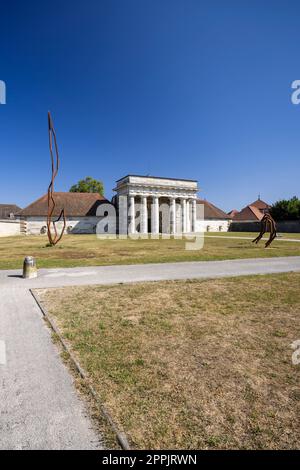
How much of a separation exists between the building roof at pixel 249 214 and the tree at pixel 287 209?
636cm

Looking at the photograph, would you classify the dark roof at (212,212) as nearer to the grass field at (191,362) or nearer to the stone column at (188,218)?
the stone column at (188,218)

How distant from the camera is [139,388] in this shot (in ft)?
9.72

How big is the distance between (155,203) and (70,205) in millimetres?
16013

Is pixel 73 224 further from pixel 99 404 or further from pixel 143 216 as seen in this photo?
pixel 99 404

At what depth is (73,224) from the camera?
50281 mm

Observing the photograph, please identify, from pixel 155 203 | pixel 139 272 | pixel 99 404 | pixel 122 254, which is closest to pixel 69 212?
pixel 155 203

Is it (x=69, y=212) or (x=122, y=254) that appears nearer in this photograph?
(x=122, y=254)

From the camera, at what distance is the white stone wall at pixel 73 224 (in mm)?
47344

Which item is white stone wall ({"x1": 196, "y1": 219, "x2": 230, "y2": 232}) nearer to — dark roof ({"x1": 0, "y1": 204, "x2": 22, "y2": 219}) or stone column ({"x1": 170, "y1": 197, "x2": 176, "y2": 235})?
stone column ({"x1": 170, "y1": 197, "x2": 176, "y2": 235})

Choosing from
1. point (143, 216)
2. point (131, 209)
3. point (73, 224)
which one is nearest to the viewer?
point (73, 224)

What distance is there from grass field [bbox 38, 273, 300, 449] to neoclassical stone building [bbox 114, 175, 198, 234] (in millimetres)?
44364

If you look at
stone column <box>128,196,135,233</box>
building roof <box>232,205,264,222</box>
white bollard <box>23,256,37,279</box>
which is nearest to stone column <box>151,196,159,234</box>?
stone column <box>128,196,135,233</box>

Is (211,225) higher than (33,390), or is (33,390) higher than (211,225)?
(211,225)

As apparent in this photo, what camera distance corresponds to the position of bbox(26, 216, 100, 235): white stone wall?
47344 millimetres
